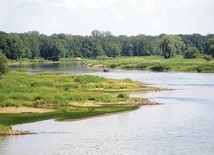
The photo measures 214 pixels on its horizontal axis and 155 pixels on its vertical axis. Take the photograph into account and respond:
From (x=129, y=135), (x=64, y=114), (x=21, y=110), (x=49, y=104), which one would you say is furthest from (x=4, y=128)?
(x=49, y=104)

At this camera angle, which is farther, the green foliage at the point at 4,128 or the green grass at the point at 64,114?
the green grass at the point at 64,114

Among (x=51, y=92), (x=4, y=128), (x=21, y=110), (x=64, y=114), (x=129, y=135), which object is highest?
(x=51, y=92)

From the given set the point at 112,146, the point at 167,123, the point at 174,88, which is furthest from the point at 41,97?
the point at 174,88

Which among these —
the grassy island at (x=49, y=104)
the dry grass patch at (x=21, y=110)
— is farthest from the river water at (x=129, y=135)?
the dry grass patch at (x=21, y=110)

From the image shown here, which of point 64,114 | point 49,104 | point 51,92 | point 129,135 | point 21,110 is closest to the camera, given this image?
point 129,135

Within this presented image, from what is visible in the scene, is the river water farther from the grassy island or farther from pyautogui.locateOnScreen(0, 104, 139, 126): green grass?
the grassy island

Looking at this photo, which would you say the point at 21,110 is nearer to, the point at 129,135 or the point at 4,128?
the point at 4,128

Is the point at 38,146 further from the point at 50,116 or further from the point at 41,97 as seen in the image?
the point at 41,97

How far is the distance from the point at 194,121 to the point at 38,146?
62.9 ft

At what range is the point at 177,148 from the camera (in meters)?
40.3

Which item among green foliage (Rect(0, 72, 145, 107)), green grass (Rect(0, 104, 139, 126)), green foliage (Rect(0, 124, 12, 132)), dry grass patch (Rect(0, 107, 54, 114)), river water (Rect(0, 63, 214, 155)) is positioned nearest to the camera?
river water (Rect(0, 63, 214, 155))

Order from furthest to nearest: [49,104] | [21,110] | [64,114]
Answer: [49,104] < [21,110] < [64,114]

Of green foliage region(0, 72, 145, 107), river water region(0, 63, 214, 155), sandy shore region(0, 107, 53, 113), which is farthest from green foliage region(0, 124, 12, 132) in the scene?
green foliage region(0, 72, 145, 107)

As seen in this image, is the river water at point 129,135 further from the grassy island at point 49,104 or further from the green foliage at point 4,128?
the grassy island at point 49,104
